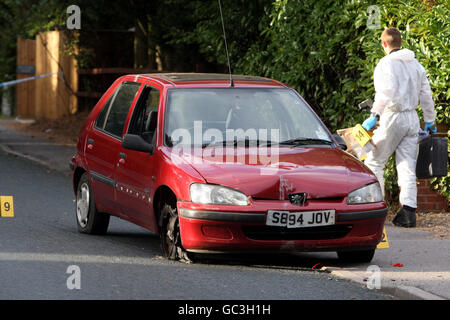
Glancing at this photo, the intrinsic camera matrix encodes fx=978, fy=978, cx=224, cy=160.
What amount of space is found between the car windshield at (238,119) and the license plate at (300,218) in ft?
3.28

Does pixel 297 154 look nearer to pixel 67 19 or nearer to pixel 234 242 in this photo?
pixel 234 242

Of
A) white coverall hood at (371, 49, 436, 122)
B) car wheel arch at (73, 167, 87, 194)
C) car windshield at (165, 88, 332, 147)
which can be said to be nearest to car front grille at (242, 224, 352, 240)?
car windshield at (165, 88, 332, 147)

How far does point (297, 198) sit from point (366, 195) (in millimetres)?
630

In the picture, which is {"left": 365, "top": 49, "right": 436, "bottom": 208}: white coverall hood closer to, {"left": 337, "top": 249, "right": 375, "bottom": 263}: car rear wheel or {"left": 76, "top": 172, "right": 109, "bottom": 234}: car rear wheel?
{"left": 337, "top": 249, "right": 375, "bottom": 263}: car rear wheel

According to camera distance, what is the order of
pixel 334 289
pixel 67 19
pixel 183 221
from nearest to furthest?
pixel 334 289 → pixel 183 221 → pixel 67 19

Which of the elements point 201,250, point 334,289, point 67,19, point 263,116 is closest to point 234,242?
point 201,250

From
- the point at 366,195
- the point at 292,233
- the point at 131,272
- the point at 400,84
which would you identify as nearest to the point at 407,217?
the point at 400,84

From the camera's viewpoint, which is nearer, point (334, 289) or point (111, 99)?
point (334, 289)

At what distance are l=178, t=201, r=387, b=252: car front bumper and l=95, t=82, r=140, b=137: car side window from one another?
1.92 m

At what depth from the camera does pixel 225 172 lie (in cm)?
754

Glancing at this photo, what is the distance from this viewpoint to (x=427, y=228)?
34.0 feet

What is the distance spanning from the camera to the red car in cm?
747

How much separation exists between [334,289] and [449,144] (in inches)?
178

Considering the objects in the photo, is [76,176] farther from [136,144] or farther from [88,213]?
[136,144]
